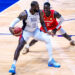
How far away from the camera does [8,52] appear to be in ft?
19.4

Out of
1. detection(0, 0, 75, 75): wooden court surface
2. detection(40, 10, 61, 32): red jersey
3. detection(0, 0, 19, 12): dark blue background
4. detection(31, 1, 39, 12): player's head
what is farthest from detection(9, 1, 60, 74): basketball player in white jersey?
detection(0, 0, 19, 12): dark blue background

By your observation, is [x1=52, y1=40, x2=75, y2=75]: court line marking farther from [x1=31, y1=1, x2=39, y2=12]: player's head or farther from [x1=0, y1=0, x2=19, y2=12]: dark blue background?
[x1=0, y1=0, x2=19, y2=12]: dark blue background

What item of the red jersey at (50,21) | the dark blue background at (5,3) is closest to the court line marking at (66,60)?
the red jersey at (50,21)

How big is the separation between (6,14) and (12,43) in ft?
11.3

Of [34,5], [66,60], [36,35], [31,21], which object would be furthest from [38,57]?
[34,5]

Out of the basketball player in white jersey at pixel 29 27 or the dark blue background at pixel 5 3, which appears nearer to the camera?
the basketball player in white jersey at pixel 29 27

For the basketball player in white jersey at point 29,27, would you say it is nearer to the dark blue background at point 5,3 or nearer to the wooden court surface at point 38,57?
the wooden court surface at point 38,57

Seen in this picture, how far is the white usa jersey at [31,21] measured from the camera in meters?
4.68

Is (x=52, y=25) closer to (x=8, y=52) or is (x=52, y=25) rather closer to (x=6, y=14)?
(x=8, y=52)

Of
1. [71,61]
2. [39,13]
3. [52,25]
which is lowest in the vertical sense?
[71,61]

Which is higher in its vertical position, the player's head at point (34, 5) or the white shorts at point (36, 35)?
the player's head at point (34, 5)

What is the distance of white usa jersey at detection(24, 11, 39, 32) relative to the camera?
4676 millimetres

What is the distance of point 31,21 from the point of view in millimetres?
4730

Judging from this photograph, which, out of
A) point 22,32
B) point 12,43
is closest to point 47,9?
point 22,32
